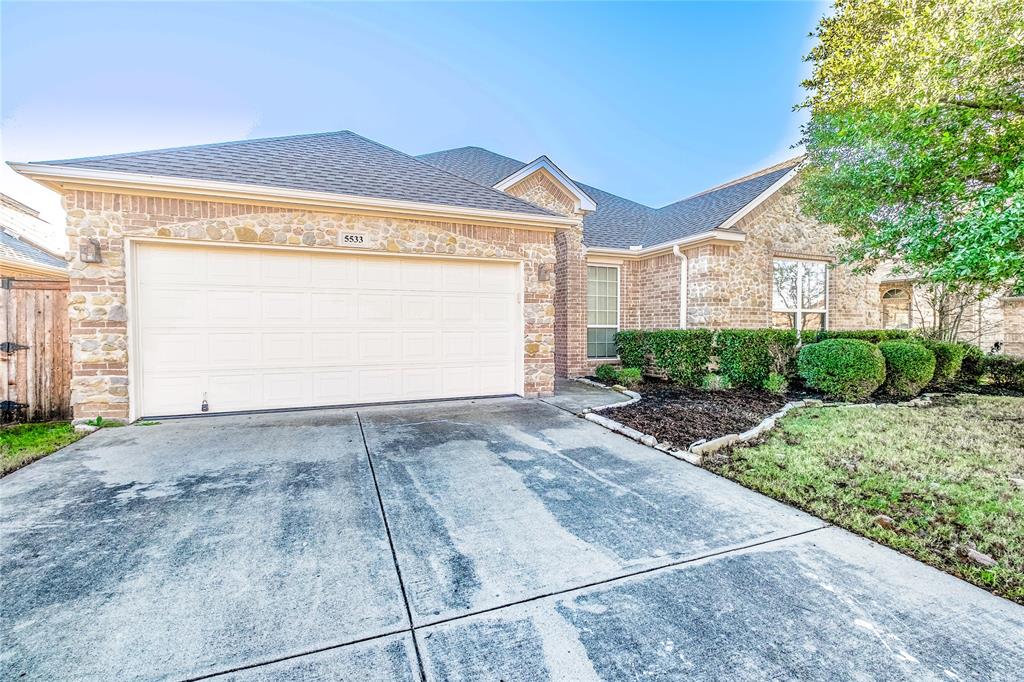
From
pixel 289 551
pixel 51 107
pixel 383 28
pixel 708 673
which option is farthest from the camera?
pixel 383 28

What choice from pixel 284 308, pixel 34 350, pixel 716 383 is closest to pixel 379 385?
pixel 284 308

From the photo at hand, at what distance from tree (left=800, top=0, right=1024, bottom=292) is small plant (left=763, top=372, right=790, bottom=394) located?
2.55 metres

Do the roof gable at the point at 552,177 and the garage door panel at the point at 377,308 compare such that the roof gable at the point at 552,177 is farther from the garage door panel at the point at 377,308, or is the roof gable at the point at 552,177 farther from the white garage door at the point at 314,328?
the garage door panel at the point at 377,308

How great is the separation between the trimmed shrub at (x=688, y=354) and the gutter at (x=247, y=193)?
3.92 m

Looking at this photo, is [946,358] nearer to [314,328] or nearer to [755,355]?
[755,355]

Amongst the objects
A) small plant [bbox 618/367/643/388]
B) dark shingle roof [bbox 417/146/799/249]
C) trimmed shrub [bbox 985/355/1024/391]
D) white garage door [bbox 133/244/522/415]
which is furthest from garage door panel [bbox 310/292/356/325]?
trimmed shrub [bbox 985/355/1024/391]

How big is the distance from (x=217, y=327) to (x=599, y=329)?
7945mm

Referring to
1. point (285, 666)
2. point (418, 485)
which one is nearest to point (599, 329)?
point (418, 485)

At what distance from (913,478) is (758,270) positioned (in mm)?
6988

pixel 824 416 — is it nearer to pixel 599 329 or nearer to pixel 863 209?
pixel 863 209

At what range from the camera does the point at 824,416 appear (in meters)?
6.32

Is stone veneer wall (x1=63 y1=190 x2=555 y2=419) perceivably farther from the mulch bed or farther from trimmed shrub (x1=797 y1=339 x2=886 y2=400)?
trimmed shrub (x1=797 y1=339 x2=886 y2=400)

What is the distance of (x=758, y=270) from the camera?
9.95 metres

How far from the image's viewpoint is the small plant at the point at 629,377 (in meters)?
9.25
